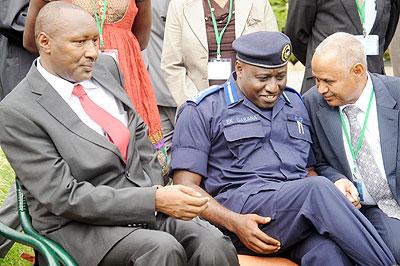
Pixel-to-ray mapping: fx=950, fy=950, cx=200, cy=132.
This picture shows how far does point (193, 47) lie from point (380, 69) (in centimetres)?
136

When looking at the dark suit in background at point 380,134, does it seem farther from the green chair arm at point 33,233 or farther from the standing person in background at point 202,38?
the green chair arm at point 33,233

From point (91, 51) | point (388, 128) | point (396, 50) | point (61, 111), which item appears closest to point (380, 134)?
point (388, 128)

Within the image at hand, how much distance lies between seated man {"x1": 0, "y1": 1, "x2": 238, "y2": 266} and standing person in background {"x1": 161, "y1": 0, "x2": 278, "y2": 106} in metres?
1.66

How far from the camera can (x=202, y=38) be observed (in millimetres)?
Result: 6281

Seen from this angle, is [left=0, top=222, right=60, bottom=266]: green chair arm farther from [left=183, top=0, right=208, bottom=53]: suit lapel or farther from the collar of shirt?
[left=183, top=0, right=208, bottom=53]: suit lapel

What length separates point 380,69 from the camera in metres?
6.66

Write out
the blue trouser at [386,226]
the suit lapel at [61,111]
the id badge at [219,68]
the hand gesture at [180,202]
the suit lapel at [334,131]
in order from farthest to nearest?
the id badge at [219,68]
the suit lapel at [334,131]
the blue trouser at [386,226]
the suit lapel at [61,111]
the hand gesture at [180,202]

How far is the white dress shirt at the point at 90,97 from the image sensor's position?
15.2 feet

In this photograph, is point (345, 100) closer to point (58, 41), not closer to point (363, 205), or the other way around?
point (363, 205)

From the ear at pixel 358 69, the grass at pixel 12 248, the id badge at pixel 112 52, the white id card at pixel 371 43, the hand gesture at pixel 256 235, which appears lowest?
the grass at pixel 12 248

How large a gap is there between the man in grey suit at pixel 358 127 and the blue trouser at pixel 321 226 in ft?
1.39

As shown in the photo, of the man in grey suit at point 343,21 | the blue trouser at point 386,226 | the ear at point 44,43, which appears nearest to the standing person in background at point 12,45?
the ear at point 44,43

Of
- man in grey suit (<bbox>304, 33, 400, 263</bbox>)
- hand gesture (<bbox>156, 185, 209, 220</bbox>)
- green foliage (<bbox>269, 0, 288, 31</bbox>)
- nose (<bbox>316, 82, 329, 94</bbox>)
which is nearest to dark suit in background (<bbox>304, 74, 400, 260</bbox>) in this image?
man in grey suit (<bbox>304, 33, 400, 263</bbox>)

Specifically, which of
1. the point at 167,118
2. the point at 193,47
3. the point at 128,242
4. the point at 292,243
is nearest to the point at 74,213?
the point at 128,242
